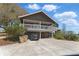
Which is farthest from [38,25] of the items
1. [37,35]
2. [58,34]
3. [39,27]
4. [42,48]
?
[42,48]

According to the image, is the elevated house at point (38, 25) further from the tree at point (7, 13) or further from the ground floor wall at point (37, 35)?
the tree at point (7, 13)

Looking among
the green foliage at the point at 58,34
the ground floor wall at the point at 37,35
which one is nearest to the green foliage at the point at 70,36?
the green foliage at the point at 58,34

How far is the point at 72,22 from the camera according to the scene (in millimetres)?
8461

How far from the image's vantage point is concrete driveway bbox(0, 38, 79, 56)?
8.08 meters

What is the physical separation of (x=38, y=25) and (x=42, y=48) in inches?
41.7

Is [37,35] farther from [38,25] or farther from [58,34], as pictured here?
[58,34]

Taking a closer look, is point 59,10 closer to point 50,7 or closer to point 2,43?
point 50,7

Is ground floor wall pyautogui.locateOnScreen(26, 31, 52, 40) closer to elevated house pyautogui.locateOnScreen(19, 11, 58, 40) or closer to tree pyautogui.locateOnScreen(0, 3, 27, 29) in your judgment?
elevated house pyautogui.locateOnScreen(19, 11, 58, 40)

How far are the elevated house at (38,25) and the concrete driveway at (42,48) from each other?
0.30 metres

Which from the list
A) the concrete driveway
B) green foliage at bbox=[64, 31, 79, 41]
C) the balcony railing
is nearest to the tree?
the balcony railing

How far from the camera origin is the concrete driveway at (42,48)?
808 centimetres

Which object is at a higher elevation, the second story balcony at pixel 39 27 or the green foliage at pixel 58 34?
the second story balcony at pixel 39 27

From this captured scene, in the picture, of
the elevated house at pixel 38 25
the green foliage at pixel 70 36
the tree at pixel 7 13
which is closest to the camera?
the tree at pixel 7 13

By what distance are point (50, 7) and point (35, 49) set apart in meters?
1.61
